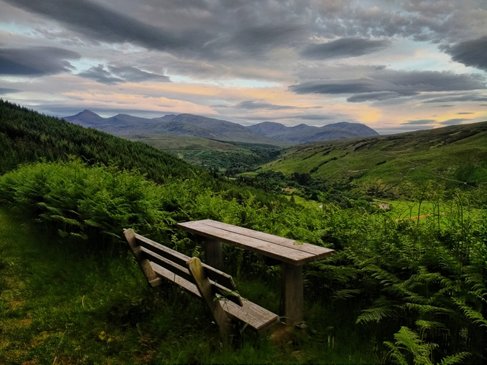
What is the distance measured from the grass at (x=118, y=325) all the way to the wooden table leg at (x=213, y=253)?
0.92 meters

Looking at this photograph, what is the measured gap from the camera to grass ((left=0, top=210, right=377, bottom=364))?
5043 mm

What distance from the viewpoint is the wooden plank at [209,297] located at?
4610 millimetres

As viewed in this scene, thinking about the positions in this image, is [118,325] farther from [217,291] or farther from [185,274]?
[217,291]

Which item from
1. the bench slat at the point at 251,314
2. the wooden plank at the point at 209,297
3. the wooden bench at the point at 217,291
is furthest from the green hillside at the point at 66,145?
the wooden plank at the point at 209,297

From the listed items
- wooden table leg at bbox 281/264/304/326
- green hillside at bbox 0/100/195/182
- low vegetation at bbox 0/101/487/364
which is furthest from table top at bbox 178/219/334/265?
green hillside at bbox 0/100/195/182

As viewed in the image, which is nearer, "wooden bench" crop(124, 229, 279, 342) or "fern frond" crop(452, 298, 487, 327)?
"fern frond" crop(452, 298, 487, 327)

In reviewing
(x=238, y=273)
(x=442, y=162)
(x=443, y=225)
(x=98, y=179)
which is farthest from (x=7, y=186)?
(x=442, y=162)

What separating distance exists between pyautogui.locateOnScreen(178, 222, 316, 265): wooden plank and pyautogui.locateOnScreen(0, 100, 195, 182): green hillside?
82.0 m

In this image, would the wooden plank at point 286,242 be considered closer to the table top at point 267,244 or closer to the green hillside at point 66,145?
the table top at point 267,244

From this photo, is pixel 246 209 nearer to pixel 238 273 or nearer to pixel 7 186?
pixel 238 273

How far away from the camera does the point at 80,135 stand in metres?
130

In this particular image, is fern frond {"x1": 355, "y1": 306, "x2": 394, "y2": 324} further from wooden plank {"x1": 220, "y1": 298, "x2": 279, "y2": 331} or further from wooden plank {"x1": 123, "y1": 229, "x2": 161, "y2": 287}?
wooden plank {"x1": 123, "y1": 229, "x2": 161, "y2": 287}

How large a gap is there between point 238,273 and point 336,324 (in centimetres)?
252

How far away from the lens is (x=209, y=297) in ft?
15.9
